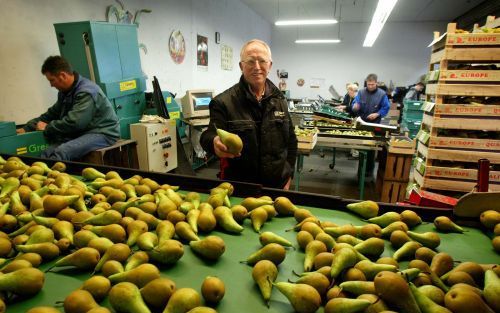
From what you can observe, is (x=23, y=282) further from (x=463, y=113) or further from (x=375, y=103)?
(x=375, y=103)

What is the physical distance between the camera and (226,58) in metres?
8.62

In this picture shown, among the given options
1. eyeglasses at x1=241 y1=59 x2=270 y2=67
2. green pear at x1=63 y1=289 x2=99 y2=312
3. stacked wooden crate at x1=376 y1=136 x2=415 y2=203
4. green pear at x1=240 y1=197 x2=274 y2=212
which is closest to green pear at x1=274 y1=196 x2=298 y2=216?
green pear at x1=240 y1=197 x2=274 y2=212

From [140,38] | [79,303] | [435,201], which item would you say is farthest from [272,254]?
[140,38]

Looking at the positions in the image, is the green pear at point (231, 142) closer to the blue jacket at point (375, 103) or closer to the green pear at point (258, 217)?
the green pear at point (258, 217)

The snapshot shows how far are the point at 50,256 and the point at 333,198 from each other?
3.62ft

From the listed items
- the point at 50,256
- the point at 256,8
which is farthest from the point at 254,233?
the point at 256,8

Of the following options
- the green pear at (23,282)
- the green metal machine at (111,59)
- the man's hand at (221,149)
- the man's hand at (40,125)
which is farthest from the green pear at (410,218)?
the green metal machine at (111,59)

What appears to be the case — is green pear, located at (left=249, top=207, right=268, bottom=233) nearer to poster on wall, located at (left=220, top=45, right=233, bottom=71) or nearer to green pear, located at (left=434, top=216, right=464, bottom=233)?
green pear, located at (left=434, top=216, right=464, bottom=233)

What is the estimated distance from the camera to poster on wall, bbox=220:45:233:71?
8369mm

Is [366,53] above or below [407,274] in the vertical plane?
above

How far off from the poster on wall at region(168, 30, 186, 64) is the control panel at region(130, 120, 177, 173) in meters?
2.08

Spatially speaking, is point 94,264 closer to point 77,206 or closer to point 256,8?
point 77,206

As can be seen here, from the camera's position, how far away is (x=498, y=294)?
2.43 feet

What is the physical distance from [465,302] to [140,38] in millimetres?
5486
